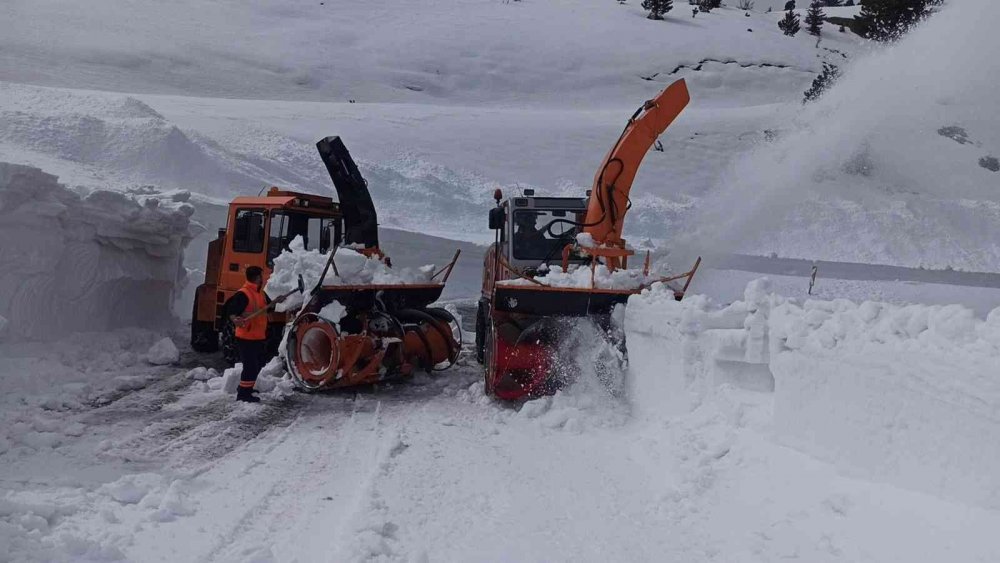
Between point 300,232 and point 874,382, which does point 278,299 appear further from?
→ point 874,382

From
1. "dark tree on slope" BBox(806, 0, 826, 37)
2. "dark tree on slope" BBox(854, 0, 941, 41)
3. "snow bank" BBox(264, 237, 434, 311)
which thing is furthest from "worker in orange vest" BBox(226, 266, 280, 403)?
"dark tree on slope" BBox(806, 0, 826, 37)

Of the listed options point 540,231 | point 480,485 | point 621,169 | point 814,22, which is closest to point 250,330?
point 480,485

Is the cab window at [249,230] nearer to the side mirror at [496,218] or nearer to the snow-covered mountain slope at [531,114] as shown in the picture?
the side mirror at [496,218]

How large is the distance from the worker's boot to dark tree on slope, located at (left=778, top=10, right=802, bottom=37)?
52496 mm

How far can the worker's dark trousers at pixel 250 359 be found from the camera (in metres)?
7.04

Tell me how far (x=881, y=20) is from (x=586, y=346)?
27.0m

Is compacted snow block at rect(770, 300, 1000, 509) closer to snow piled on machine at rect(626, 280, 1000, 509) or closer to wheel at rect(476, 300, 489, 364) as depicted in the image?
snow piled on machine at rect(626, 280, 1000, 509)

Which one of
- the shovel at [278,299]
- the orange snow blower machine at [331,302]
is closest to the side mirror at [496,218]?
the orange snow blower machine at [331,302]

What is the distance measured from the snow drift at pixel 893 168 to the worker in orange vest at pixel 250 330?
24.7ft

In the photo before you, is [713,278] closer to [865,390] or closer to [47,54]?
[865,390]

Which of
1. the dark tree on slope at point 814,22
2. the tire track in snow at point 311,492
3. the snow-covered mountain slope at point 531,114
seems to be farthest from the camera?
the dark tree on slope at point 814,22

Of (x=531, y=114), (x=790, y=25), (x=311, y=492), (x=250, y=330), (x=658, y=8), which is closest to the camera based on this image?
(x=311, y=492)

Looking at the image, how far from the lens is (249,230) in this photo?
9.08m

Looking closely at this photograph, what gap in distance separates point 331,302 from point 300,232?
1.92 meters
